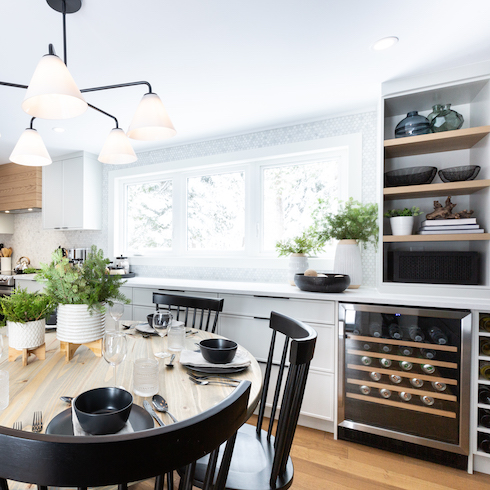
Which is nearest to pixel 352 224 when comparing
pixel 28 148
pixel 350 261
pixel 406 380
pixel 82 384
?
pixel 350 261

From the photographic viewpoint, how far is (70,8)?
1.49 m

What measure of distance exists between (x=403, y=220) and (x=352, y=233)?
398mm

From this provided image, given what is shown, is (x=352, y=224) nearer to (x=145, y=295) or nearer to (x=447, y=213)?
(x=447, y=213)

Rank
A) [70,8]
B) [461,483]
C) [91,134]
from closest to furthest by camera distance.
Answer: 1. [70,8]
2. [461,483]
3. [91,134]

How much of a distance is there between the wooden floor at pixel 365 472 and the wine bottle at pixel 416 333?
736 mm

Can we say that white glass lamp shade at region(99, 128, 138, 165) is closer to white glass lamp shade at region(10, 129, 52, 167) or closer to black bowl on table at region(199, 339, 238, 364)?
white glass lamp shade at region(10, 129, 52, 167)

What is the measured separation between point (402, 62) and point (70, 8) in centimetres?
190

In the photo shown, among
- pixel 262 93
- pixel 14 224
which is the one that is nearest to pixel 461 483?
pixel 262 93

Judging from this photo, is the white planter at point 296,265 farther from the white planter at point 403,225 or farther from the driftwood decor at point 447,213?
the driftwood decor at point 447,213

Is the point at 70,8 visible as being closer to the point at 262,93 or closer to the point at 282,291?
the point at 262,93

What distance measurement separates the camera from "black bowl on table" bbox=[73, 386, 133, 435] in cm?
71

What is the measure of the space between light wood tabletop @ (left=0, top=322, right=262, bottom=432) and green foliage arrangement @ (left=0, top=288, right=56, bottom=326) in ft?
0.60

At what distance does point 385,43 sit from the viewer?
1761 mm

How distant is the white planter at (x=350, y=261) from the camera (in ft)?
7.91
